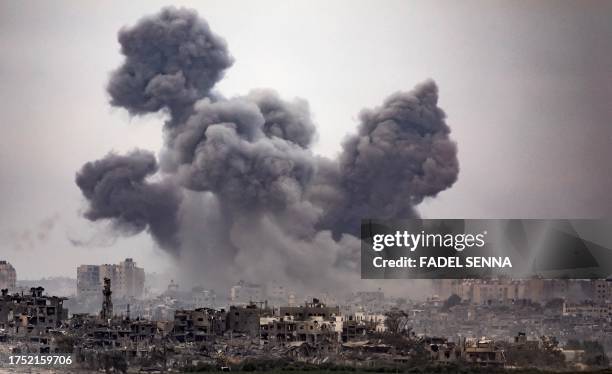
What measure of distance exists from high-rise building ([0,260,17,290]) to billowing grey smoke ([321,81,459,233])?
482 cm

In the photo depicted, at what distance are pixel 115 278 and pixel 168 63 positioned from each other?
327cm

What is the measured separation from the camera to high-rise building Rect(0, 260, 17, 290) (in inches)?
1287

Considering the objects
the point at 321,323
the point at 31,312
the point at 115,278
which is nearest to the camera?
→ the point at 321,323

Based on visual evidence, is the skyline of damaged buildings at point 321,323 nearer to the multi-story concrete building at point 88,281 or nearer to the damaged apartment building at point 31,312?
the damaged apartment building at point 31,312

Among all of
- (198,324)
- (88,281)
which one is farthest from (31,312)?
(198,324)

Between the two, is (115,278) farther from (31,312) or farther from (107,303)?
(31,312)

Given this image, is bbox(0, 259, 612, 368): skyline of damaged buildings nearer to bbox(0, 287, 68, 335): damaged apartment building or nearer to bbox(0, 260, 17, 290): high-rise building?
bbox(0, 287, 68, 335): damaged apartment building

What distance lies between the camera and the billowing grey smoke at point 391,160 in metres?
31.6

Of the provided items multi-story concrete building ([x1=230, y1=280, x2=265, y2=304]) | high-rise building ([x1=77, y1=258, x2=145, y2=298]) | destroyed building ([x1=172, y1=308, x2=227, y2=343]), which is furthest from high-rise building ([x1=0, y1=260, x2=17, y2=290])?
multi-story concrete building ([x1=230, y1=280, x2=265, y2=304])

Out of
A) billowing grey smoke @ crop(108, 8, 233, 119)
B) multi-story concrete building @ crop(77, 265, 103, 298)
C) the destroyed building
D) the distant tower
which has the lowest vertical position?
the destroyed building

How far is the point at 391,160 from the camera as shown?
32.2 m

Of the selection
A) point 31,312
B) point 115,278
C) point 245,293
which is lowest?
point 31,312

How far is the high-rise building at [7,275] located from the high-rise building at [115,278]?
962 millimetres

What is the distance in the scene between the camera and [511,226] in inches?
1175
